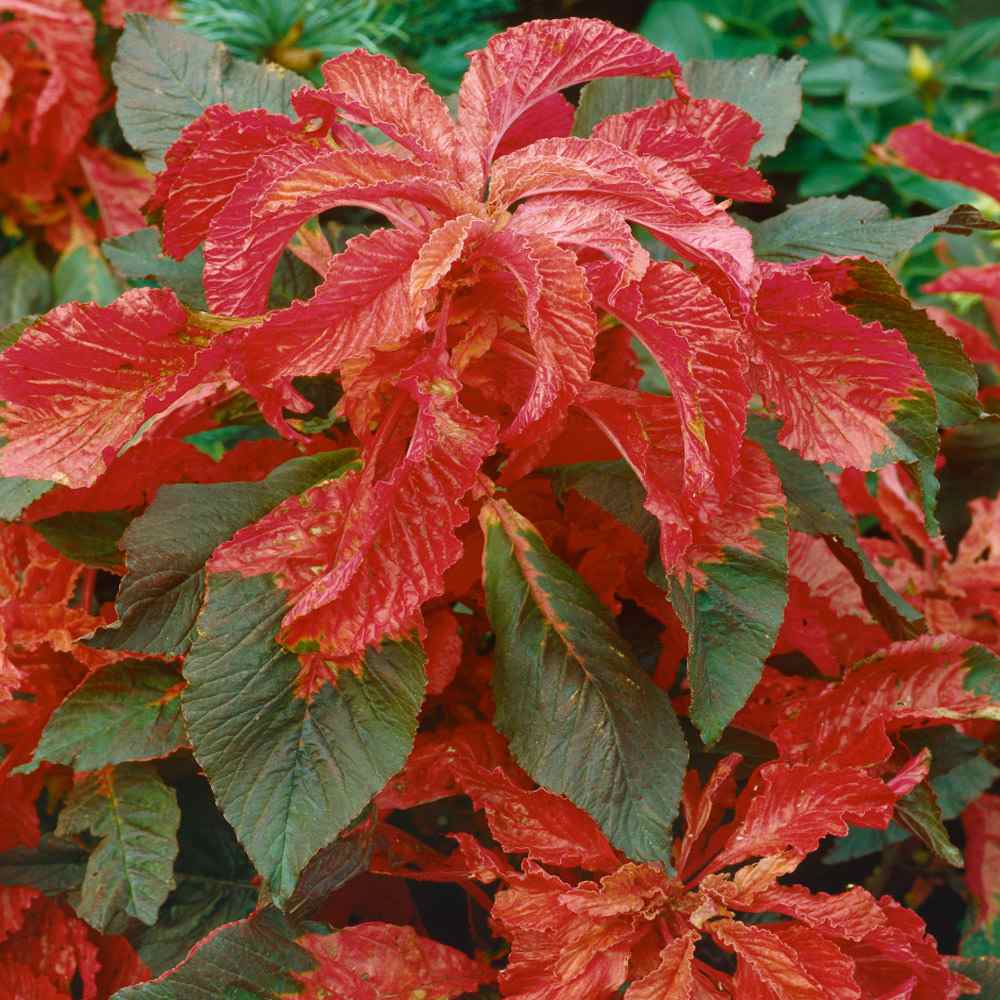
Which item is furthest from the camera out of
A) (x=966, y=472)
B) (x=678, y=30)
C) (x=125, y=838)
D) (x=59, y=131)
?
(x=678, y=30)

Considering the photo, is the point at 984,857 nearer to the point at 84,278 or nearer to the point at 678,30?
the point at 84,278

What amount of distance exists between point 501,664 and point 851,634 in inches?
7.7

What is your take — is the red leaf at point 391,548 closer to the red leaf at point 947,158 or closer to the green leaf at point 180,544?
the green leaf at point 180,544

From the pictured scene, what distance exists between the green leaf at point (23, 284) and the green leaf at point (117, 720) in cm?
48

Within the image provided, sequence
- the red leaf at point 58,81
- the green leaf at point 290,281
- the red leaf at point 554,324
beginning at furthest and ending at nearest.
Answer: the red leaf at point 58,81 < the green leaf at point 290,281 < the red leaf at point 554,324

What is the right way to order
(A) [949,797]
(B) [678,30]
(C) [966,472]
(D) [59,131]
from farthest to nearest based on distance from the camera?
(B) [678,30] → (D) [59,131] → (C) [966,472] → (A) [949,797]

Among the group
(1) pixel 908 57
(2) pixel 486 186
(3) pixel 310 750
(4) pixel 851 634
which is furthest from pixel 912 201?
(3) pixel 310 750

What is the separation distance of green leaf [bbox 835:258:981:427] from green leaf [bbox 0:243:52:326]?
2.09 feet

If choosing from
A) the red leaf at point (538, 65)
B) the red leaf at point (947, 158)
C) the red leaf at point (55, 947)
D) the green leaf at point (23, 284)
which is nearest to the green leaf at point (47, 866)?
the red leaf at point (55, 947)

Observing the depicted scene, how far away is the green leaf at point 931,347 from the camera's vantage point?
0.43m

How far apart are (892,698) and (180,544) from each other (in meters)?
0.28

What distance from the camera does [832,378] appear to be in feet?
1.31

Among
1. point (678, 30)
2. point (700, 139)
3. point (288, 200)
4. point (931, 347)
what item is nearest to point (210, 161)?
point (288, 200)

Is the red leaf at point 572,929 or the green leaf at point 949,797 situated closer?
the red leaf at point 572,929
